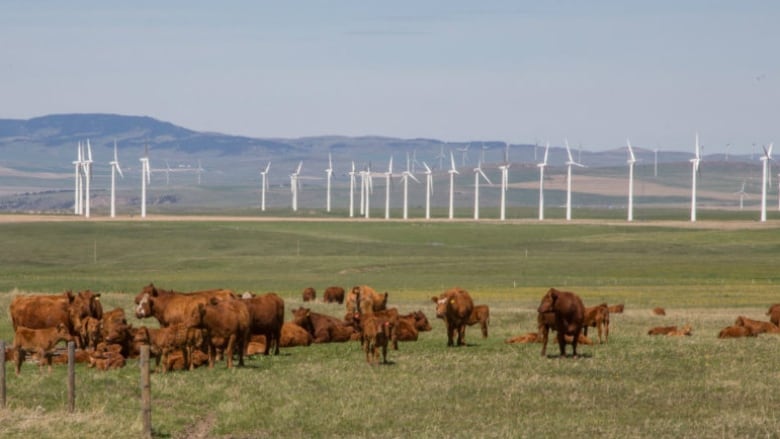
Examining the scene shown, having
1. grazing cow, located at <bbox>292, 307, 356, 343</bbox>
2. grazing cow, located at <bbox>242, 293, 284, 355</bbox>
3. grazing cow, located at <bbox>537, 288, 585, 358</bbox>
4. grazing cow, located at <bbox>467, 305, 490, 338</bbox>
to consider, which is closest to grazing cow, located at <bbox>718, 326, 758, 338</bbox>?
grazing cow, located at <bbox>467, 305, 490, 338</bbox>

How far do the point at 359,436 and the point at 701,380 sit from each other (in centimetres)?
708

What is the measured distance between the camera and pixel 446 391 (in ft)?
77.4

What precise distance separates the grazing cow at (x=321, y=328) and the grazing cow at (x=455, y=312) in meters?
2.68

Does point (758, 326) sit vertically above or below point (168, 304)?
below

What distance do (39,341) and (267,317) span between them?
460 centimetres

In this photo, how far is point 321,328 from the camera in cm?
3164

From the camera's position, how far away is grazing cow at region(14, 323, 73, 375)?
2577 cm

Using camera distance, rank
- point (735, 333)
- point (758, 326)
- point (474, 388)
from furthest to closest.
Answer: point (758, 326), point (735, 333), point (474, 388)

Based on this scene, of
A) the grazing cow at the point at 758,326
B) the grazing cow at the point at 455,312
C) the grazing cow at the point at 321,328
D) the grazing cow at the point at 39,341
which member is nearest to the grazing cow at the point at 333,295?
the grazing cow at the point at 321,328

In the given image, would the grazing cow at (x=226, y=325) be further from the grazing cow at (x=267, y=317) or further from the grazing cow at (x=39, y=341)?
the grazing cow at (x=39, y=341)

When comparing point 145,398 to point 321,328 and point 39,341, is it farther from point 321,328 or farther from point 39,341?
point 321,328

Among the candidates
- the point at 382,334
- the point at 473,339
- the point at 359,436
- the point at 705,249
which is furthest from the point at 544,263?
the point at 359,436

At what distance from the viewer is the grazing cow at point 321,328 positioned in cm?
3156

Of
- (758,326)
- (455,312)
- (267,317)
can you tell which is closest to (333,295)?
(758,326)
